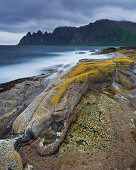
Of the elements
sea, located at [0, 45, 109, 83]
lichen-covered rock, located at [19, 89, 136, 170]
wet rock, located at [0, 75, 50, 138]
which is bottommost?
sea, located at [0, 45, 109, 83]

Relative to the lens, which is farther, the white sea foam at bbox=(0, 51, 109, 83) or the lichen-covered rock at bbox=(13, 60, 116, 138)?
the white sea foam at bbox=(0, 51, 109, 83)

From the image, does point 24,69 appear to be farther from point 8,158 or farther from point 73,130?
point 8,158

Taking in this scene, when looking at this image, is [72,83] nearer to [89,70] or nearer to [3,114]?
[89,70]

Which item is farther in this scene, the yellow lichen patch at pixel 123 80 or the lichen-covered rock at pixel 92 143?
the yellow lichen patch at pixel 123 80

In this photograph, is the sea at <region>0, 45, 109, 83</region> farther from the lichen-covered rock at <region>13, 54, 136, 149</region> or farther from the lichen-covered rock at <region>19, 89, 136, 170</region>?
the lichen-covered rock at <region>19, 89, 136, 170</region>

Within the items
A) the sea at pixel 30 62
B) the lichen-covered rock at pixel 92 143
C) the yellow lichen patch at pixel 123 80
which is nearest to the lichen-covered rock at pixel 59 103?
the lichen-covered rock at pixel 92 143

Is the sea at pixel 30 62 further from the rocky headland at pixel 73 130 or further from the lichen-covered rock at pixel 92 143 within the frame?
the lichen-covered rock at pixel 92 143

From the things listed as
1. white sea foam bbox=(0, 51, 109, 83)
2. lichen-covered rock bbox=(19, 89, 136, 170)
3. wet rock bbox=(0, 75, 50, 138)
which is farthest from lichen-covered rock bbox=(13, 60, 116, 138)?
white sea foam bbox=(0, 51, 109, 83)

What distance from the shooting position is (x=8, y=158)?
4008 mm

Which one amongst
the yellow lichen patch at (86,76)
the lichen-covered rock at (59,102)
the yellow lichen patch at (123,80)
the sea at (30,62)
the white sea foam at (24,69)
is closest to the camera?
the lichen-covered rock at (59,102)

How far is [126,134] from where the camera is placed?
5.36 m

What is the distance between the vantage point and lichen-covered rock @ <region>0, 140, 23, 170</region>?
385cm

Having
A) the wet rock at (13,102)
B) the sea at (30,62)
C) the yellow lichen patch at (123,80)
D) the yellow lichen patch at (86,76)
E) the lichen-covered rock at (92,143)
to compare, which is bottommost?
the sea at (30,62)

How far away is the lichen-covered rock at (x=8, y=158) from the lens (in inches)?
151
